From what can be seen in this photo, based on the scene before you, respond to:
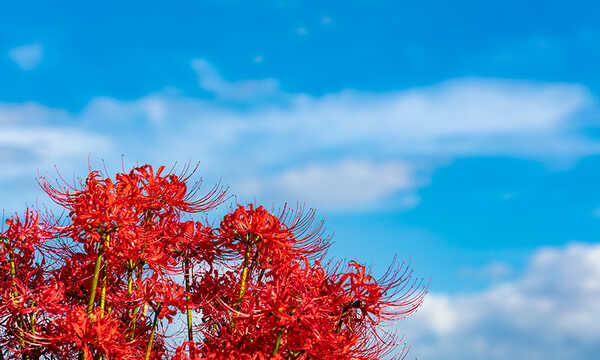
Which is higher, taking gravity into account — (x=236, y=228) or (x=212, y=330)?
(x=236, y=228)

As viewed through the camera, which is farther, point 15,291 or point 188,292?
point 188,292

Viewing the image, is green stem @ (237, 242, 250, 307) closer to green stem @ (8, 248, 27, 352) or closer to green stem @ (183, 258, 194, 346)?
green stem @ (183, 258, 194, 346)

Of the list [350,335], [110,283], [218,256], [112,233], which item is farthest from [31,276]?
[350,335]

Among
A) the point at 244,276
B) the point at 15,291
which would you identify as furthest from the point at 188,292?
the point at 15,291

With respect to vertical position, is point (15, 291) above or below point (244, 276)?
below

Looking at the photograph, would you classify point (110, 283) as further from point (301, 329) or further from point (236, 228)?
point (301, 329)

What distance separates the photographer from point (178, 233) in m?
10.5

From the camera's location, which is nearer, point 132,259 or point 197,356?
point 197,356

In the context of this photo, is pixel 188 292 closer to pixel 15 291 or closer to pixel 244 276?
pixel 244 276

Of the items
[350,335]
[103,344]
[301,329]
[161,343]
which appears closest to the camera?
[301,329]

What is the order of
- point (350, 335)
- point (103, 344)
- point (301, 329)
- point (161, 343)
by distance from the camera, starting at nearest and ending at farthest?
point (301, 329)
point (103, 344)
point (350, 335)
point (161, 343)

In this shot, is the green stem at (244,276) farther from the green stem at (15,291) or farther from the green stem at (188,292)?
the green stem at (15,291)

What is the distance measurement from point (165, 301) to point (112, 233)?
1192mm

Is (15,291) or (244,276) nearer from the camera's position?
(15,291)
